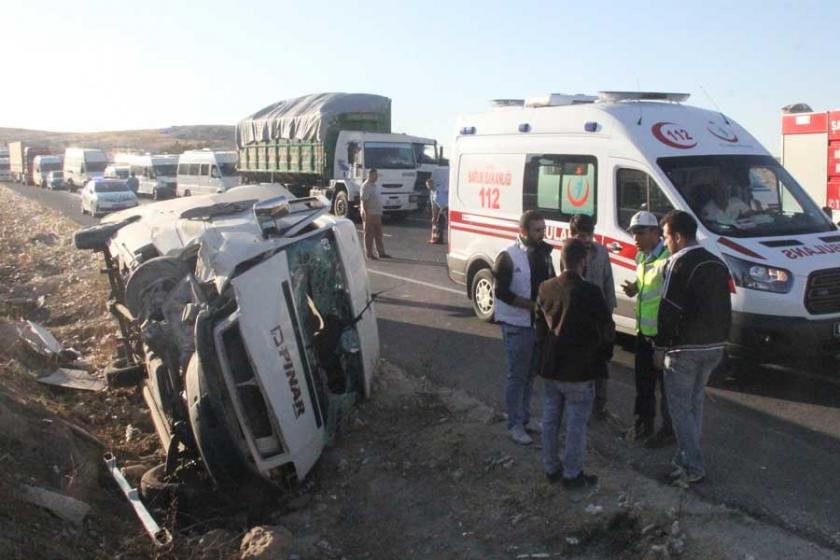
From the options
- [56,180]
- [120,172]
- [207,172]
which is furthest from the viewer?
[56,180]

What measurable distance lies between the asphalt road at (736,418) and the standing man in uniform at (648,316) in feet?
0.58

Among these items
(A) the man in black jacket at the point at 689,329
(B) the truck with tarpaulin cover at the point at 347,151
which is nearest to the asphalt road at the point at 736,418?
(A) the man in black jacket at the point at 689,329

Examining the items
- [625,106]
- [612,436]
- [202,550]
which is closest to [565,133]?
[625,106]

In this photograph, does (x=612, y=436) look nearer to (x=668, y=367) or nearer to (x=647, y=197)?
(x=668, y=367)

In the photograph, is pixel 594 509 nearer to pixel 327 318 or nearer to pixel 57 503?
pixel 327 318

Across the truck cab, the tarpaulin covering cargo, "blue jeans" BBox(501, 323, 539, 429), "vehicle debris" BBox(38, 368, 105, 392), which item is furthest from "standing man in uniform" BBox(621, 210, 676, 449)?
the tarpaulin covering cargo

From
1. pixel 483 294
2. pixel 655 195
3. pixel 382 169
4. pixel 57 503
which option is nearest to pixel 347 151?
pixel 382 169

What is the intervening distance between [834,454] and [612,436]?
4.90 feet

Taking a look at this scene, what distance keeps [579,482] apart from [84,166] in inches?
1996

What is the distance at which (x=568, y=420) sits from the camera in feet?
16.6

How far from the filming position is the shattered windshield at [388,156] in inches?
962

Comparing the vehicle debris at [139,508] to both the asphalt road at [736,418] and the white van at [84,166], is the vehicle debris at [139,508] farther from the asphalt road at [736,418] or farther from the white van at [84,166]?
the white van at [84,166]

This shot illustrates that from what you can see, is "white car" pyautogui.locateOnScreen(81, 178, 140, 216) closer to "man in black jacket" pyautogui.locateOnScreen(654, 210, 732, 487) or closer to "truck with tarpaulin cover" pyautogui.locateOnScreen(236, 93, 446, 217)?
"truck with tarpaulin cover" pyautogui.locateOnScreen(236, 93, 446, 217)

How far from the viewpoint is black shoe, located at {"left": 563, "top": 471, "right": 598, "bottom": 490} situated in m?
A: 5.11
